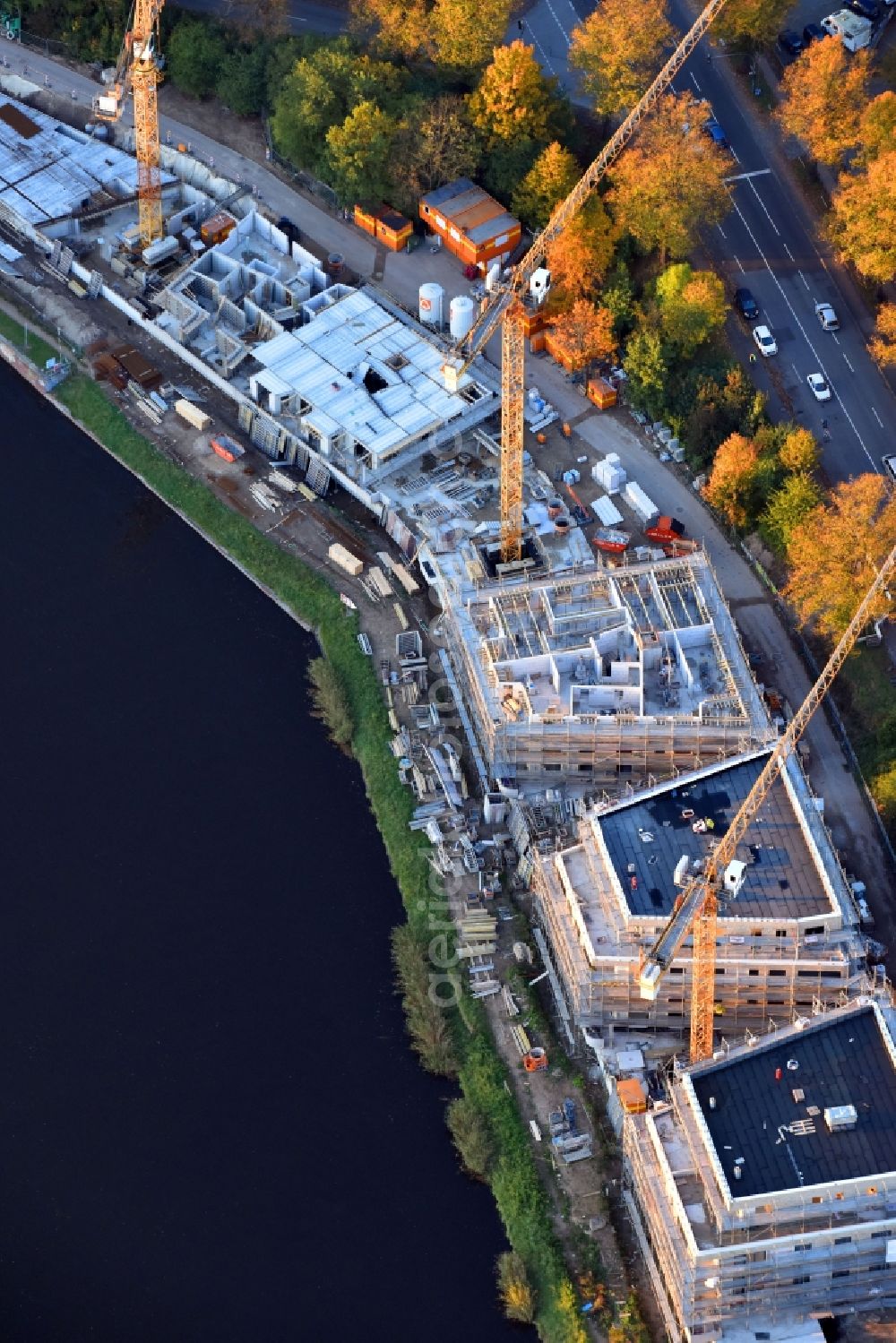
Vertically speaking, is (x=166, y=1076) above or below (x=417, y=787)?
below

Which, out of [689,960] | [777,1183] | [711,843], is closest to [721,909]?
[689,960]

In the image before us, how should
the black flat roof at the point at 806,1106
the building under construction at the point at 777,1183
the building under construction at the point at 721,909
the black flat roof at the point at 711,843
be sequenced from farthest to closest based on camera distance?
the black flat roof at the point at 711,843 → the building under construction at the point at 721,909 → the black flat roof at the point at 806,1106 → the building under construction at the point at 777,1183

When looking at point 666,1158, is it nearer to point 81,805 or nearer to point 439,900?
point 439,900

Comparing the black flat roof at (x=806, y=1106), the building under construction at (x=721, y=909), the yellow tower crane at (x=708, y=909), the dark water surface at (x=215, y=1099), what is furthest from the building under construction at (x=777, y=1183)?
the dark water surface at (x=215, y=1099)

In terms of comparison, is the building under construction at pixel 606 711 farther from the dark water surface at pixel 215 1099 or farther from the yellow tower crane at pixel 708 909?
the dark water surface at pixel 215 1099

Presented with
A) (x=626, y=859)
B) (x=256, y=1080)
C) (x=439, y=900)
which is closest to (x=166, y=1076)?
(x=256, y=1080)

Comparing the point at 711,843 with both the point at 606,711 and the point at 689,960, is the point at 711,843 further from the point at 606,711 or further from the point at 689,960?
the point at 606,711

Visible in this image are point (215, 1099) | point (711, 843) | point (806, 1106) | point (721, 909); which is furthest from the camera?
Result: point (215, 1099)
